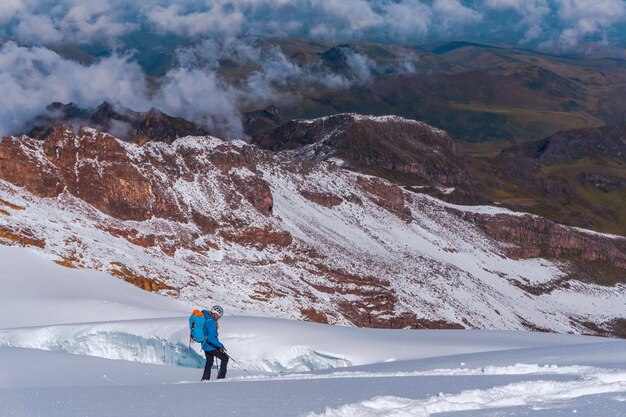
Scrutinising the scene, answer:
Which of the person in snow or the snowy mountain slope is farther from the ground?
the person in snow

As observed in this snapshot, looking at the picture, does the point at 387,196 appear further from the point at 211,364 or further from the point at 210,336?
the point at 211,364

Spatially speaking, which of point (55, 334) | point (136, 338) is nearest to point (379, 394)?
point (136, 338)

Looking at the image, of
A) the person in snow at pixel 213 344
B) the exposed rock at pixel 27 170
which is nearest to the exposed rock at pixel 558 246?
the exposed rock at pixel 27 170

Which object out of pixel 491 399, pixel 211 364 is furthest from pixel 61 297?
pixel 491 399

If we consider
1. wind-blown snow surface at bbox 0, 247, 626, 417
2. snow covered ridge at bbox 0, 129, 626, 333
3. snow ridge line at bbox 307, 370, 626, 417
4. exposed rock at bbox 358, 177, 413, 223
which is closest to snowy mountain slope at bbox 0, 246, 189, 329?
wind-blown snow surface at bbox 0, 247, 626, 417

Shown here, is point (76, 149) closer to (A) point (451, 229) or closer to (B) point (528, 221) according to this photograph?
(A) point (451, 229)

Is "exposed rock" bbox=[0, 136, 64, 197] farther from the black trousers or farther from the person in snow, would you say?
the black trousers

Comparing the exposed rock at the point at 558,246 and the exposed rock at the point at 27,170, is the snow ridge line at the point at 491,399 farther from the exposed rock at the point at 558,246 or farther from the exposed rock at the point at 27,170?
the exposed rock at the point at 558,246
